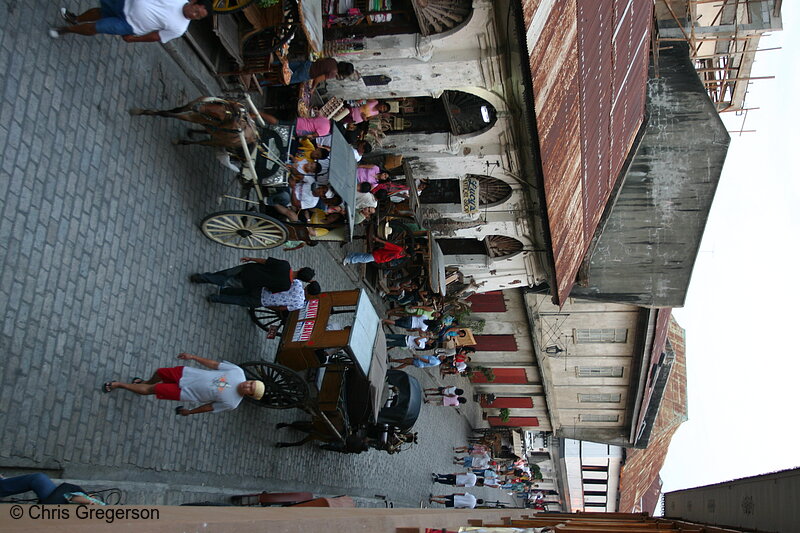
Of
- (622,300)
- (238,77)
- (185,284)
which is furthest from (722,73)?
(185,284)

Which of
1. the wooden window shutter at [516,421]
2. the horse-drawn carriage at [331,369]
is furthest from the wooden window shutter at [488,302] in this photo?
the horse-drawn carriage at [331,369]

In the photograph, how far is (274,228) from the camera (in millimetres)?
9656

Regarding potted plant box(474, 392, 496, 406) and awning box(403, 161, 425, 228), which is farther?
potted plant box(474, 392, 496, 406)

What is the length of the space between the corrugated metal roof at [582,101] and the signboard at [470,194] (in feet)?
8.09

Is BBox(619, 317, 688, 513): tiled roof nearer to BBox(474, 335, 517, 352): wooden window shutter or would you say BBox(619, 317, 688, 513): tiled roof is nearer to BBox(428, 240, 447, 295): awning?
BBox(474, 335, 517, 352): wooden window shutter

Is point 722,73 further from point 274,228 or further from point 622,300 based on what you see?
point 274,228

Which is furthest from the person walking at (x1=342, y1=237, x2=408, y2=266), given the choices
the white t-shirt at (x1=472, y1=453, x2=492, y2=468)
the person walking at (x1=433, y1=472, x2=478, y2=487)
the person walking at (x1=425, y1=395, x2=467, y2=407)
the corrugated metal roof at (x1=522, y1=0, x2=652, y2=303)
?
the white t-shirt at (x1=472, y1=453, x2=492, y2=468)

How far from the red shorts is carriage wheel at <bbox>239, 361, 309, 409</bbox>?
1.61 m

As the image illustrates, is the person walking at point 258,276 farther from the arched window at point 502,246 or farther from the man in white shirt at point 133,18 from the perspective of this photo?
the arched window at point 502,246

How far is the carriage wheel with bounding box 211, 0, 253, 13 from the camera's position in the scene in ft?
27.1

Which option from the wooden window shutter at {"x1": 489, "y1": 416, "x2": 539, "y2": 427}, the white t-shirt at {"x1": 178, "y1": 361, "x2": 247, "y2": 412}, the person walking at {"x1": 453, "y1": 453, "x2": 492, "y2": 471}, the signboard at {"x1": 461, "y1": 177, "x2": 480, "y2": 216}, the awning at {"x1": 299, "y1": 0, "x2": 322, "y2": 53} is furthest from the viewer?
the wooden window shutter at {"x1": 489, "y1": 416, "x2": 539, "y2": 427}

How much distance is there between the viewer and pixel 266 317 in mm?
10734

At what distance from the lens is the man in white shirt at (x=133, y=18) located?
7129 mm

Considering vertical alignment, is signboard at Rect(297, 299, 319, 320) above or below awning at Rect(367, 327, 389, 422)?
above
